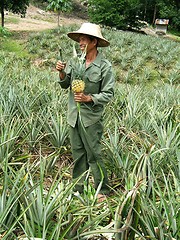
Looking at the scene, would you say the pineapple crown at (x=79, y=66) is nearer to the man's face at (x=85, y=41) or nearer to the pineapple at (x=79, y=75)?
the pineapple at (x=79, y=75)

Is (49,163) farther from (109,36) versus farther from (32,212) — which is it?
(109,36)

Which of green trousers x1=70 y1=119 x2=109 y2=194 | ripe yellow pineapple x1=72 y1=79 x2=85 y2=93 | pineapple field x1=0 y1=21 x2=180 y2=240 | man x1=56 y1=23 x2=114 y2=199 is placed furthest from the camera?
green trousers x1=70 y1=119 x2=109 y2=194

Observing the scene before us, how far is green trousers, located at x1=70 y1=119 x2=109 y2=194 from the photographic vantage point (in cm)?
283

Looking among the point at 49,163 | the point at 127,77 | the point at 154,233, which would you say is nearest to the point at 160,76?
the point at 127,77

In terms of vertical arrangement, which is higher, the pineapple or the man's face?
the man's face

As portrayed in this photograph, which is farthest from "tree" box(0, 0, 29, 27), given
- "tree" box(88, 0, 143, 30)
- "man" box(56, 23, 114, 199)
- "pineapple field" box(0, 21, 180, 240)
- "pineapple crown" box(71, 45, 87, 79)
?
"pineapple crown" box(71, 45, 87, 79)

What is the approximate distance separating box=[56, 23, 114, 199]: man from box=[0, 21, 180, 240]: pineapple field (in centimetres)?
25

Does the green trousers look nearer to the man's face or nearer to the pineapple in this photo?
the pineapple

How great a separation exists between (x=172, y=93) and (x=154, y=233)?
3.98 metres

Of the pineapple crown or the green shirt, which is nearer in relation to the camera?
the pineapple crown

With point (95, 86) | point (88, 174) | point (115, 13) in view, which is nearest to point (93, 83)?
Answer: point (95, 86)

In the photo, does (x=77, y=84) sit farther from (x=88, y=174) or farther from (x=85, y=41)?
(x=88, y=174)

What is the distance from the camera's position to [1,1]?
1641 centimetres

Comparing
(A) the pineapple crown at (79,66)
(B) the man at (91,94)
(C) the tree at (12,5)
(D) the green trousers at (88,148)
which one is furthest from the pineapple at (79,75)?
(C) the tree at (12,5)
